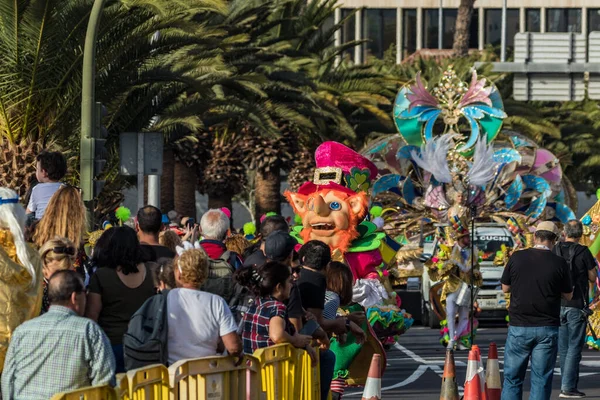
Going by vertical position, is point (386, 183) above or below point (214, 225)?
above

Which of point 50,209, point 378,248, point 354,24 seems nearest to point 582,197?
point 354,24

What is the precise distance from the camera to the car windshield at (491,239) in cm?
2516

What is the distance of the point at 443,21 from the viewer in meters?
76.9

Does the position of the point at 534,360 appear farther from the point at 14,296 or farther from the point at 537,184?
the point at 537,184

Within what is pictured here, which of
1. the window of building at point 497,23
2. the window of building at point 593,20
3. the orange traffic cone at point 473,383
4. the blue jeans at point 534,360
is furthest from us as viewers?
the window of building at point 497,23

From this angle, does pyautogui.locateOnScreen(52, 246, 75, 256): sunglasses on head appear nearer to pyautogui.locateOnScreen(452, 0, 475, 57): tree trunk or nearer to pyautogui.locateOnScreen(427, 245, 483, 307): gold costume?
pyautogui.locateOnScreen(427, 245, 483, 307): gold costume

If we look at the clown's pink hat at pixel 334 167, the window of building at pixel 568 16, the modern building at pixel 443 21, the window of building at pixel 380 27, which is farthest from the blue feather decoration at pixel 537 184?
the window of building at pixel 568 16

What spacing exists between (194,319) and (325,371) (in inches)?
96.7

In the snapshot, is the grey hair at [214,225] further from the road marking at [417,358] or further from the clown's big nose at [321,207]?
the road marking at [417,358]

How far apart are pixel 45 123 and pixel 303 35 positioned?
14969 millimetres

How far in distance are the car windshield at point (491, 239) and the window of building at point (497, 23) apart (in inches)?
2046

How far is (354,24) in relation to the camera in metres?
78.1

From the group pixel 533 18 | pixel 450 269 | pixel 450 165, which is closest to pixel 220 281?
pixel 450 269

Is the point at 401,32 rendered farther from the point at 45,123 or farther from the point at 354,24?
the point at 45,123
